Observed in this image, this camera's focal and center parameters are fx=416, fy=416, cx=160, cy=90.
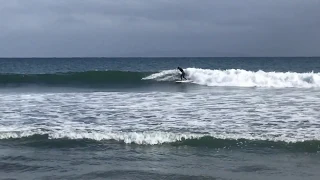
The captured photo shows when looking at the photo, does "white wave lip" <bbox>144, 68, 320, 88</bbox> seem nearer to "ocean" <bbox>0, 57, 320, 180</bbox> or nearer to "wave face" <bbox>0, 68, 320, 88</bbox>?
"wave face" <bbox>0, 68, 320, 88</bbox>

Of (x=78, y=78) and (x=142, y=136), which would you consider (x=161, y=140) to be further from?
(x=78, y=78)

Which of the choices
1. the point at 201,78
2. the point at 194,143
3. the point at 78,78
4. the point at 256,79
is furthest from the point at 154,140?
the point at 78,78

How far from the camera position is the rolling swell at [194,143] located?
29.3 feet

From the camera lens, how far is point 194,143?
30.8ft

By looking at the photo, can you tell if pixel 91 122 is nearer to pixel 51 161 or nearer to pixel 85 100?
pixel 51 161

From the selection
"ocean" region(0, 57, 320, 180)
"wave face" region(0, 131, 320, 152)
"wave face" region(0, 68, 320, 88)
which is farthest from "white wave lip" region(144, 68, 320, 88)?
"wave face" region(0, 131, 320, 152)

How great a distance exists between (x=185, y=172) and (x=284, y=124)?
5.04m

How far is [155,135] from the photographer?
32.2 feet

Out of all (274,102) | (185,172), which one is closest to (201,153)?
(185,172)

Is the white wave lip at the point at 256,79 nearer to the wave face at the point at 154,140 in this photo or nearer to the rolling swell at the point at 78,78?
the rolling swell at the point at 78,78

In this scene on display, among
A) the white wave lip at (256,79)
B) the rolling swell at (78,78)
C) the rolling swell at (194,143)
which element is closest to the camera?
the rolling swell at (194,143)

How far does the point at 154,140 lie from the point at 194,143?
92 centimetres

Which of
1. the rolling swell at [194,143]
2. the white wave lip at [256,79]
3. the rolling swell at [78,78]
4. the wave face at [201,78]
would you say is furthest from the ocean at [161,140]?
the rolling swell at [78,78]

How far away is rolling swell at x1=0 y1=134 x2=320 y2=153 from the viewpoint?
8.93 meters
